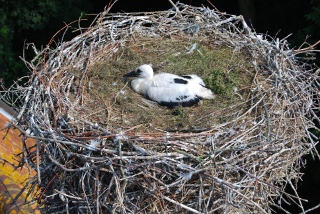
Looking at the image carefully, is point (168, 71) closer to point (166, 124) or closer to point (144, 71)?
point (144, 71)

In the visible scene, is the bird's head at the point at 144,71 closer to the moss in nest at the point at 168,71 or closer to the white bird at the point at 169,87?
the white bird at the point at 169,87

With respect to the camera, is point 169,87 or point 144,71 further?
point 144,71

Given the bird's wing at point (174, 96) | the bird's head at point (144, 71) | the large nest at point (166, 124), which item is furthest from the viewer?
the bird's head at point (144, 71)

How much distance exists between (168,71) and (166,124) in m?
0.82

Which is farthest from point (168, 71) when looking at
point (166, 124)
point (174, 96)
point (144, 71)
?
point (166, 124)

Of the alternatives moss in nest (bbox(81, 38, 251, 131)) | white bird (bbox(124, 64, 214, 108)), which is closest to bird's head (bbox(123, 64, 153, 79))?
white bird (bbox(124, 64, 214, 108))

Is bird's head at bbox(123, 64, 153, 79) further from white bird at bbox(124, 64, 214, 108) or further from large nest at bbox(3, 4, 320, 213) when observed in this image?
large nest at bbox(3, 4, 320, 213)

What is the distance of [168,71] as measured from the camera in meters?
4.35

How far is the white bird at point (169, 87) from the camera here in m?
3.92

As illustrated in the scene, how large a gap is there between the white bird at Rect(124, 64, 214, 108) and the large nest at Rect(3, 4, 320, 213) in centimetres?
7

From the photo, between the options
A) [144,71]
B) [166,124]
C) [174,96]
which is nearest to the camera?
[166,124]

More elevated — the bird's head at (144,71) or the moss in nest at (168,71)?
the bird's head at (144,71)

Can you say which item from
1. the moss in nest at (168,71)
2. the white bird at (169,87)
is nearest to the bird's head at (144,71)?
the white bird at (169,87)

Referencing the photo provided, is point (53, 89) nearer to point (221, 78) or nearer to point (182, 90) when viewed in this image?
point (182, 90)
